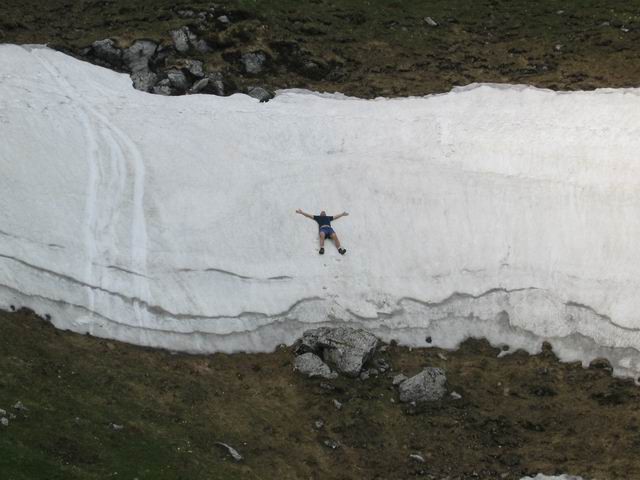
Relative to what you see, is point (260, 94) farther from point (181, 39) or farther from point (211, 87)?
point (181, 39)

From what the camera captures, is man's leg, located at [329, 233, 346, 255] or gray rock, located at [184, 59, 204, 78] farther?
gray rock, located at [184, 59, 204, 78]

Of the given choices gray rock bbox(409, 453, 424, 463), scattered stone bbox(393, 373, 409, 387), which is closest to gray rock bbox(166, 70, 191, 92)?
scattered stone bbox(393, 373, 409, 387)

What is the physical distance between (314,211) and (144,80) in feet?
45.2

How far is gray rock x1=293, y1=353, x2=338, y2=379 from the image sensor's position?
3453 centimetres

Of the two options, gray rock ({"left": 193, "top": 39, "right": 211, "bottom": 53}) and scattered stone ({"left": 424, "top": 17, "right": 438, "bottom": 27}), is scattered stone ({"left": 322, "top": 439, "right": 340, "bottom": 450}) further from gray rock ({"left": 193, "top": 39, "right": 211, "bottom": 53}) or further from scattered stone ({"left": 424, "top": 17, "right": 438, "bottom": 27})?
scattered stone ({"left": 424, "top": 17, "right": 438, "bottom": 27})

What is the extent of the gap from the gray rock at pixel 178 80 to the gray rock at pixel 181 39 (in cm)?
234

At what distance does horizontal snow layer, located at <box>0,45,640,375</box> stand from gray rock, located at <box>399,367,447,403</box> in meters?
3.28

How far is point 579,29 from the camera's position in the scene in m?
53.4

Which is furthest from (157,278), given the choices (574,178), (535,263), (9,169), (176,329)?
(574,178)

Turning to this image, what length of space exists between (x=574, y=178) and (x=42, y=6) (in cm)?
3406

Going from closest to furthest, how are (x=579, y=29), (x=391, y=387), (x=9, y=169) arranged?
1. (x=391, y=387)
2. (x=9, y=169)
3. (x=579, y=29)

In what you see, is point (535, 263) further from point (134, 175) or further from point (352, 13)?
point (352, 13)

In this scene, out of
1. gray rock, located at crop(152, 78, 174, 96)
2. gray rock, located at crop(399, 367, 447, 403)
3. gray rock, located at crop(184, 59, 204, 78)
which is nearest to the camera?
gray rock, located at crop(399, 367, 447, 403)

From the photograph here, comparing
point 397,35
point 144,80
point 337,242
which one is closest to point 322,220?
point 337,242
